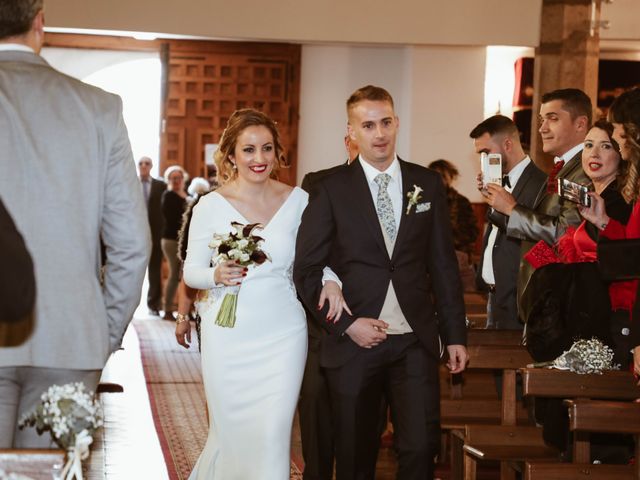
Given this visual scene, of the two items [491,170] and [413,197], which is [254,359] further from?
[491,170]

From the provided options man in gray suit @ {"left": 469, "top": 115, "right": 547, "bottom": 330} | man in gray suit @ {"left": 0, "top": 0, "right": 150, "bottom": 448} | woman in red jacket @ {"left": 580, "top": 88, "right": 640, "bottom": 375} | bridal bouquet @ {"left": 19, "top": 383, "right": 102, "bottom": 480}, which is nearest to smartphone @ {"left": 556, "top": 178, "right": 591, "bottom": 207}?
woman in red jacket @ {"left": 580, "top": 88, "right": 640, "bottom": 375}

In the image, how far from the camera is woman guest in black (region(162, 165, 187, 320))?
15.4 m

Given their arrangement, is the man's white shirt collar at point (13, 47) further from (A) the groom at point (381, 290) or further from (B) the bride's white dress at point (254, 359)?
(B) the bride's white dress at point (254, 359)

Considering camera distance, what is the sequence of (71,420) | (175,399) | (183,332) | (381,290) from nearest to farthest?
(71,420) < (381,290) < (183,332) < (175,399)

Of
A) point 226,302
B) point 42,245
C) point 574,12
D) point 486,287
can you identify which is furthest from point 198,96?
point 42,245

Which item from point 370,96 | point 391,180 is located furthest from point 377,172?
point 370,96

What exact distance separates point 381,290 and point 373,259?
14cm

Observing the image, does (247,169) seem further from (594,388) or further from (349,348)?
(594,388)

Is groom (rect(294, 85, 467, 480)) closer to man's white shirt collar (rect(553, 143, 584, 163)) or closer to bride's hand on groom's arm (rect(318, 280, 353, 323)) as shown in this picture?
bride's hand on groom's arm (rect(318, 280, 353, 323))

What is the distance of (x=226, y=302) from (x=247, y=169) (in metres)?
0.66

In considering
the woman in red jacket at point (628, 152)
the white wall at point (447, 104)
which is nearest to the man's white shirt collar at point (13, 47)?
the woman in red jacket at point (628, 152)

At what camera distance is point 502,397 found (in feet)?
19.6

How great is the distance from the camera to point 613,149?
560cm

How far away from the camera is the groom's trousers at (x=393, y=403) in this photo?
4.96 m
